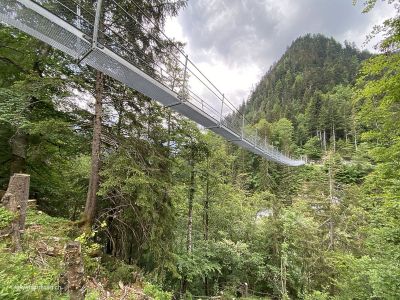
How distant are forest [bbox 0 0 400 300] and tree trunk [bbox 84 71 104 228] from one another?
0.05ft

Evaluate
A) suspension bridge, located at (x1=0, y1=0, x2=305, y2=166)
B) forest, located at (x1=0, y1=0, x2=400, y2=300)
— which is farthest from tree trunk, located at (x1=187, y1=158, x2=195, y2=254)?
suspension bridge, located at (x1=0, y1=0, x2=305, y2=166)

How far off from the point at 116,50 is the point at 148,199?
225 cm

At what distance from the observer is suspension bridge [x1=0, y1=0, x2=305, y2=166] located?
83.8 inches

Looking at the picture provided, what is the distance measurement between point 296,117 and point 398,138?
110 feet

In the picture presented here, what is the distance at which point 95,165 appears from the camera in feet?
11.6

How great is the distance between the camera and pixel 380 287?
3.83 meters

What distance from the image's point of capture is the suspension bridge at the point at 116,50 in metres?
2.13

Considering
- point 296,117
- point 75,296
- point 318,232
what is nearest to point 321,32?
point 296,117

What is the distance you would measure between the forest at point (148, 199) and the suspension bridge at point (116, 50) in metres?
0.30

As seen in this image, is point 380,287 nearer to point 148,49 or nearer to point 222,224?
point 222,224

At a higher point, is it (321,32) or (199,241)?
(321,32)

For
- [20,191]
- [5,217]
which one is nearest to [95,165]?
[20,191]

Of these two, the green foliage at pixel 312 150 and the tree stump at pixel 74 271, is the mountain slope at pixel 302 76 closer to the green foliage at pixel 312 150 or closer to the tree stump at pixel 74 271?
the green foliage at pixel 312 150

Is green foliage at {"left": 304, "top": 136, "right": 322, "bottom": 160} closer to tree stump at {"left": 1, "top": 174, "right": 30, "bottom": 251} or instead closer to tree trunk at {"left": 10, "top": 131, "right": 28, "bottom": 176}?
tree trunk at {"left": 10, "top": 131, "right": 28, "bottom": 176}
